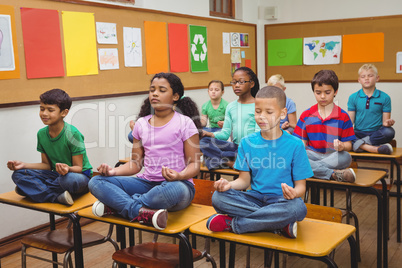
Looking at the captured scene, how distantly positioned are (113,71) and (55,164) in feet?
5.87

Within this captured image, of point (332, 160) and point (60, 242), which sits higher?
point (332, 160)

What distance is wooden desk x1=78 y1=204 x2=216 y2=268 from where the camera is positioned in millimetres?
1868

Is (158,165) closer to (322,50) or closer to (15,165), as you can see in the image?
(15,165)

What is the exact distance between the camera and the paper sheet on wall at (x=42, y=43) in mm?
3459

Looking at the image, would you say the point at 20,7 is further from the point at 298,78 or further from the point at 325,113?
the point at 298,78

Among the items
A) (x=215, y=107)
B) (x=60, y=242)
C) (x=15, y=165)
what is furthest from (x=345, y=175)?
(x=215, y=107)

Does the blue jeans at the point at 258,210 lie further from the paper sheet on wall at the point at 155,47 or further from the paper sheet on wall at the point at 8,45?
the paper sheet on wall at the point at 155,47

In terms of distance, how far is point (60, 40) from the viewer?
3.73 metres

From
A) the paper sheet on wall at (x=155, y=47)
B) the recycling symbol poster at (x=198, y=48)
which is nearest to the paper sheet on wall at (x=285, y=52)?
the recycling symbol poster at (x=198, y=48)

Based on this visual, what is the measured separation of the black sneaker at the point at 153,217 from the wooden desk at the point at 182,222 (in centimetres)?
2

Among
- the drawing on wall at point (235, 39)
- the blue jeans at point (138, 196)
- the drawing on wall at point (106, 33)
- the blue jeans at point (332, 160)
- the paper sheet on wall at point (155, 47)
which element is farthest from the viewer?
the drawing on wall at point (235, 39)

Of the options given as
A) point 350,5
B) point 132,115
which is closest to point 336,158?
point 132,115

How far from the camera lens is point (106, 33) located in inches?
163

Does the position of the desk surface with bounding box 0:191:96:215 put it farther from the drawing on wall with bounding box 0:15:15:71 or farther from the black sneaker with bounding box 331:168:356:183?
the black sneaker with bounding box 331:168:356:183
